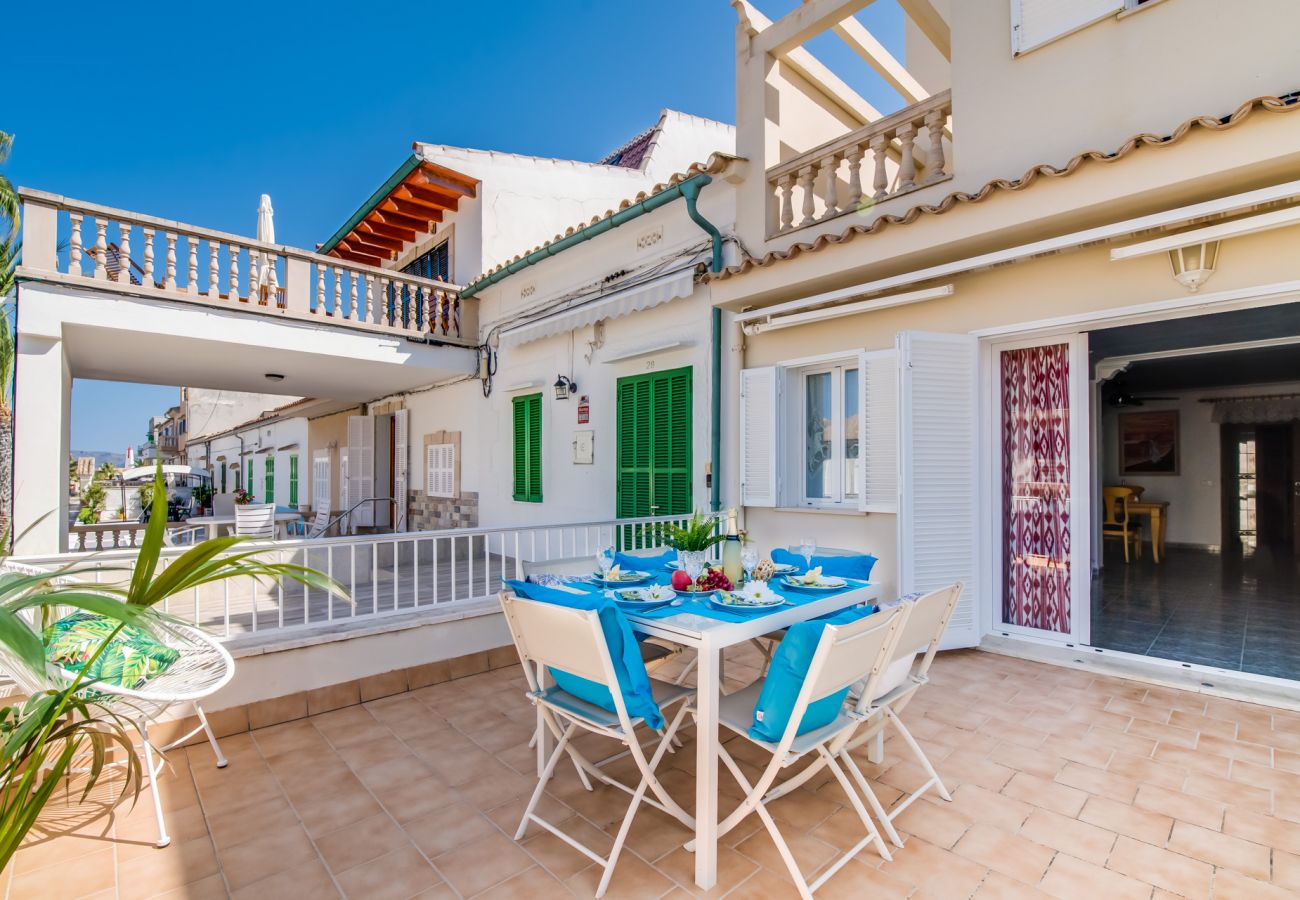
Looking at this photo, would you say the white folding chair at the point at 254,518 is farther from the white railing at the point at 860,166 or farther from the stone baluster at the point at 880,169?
the stone baluster at the point at 880,169

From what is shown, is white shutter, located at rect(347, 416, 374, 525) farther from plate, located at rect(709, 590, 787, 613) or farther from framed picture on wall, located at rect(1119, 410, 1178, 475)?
framed picture on wall, located at rect(1119, 410, 1178, 475)

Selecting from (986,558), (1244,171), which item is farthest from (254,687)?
(1244,171)

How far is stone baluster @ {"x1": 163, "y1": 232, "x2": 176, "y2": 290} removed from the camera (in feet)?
23.3

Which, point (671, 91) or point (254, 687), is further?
point (671, 91)

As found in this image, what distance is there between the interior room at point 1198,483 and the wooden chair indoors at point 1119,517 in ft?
0.07

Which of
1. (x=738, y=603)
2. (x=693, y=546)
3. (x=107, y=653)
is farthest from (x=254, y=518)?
(x=738, y=603)

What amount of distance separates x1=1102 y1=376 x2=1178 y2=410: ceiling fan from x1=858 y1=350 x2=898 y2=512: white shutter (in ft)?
20.6

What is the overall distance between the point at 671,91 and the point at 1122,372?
8678 millimetres

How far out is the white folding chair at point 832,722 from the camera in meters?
2.16

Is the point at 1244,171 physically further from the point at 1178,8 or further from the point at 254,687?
the point at 254,687

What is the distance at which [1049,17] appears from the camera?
4500mm

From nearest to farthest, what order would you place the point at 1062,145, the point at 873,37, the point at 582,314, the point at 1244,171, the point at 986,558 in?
the point at 1244,171 → the point at 1062,145 → the point at 986,558 → the point at 873,37 → the point at 582,314

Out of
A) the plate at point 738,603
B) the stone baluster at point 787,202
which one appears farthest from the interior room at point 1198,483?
the plate at point 738,603

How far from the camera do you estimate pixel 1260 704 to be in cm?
389
